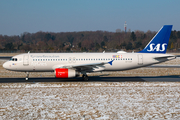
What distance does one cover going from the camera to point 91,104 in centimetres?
1377

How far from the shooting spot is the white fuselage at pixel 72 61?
1035 inches

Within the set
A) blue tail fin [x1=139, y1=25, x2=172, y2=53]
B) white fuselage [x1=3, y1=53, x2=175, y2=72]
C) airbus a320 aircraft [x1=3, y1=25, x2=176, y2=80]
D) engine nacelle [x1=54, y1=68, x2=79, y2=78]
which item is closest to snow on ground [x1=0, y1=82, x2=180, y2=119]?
engine nacelle [x1=54, y1=68, x2=79, y2=78]

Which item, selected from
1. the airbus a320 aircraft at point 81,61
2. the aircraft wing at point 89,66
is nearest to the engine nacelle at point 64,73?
the aircraft wing at point 89,66

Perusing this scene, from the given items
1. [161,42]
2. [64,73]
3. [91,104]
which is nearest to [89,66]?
[64,73]

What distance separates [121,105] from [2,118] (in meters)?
7.41

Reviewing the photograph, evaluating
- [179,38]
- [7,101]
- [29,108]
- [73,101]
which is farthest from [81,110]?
[179,38]

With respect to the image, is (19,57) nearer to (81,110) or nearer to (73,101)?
(73,101)

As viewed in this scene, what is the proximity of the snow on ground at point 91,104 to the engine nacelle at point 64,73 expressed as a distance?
6.03m

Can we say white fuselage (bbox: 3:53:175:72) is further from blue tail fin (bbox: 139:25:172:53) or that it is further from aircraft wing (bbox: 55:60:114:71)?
blue tail fin (bbox: 139:25:172:53)

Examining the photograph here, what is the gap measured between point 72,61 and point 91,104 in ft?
43.4

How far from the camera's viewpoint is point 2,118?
36.6ft

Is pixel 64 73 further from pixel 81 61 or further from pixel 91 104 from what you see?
pixel 91 104

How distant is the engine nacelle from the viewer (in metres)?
23.8

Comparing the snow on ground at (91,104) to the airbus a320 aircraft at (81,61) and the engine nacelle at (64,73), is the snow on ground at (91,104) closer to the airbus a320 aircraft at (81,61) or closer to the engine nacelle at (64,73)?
the engine nacelle at (64,73)
